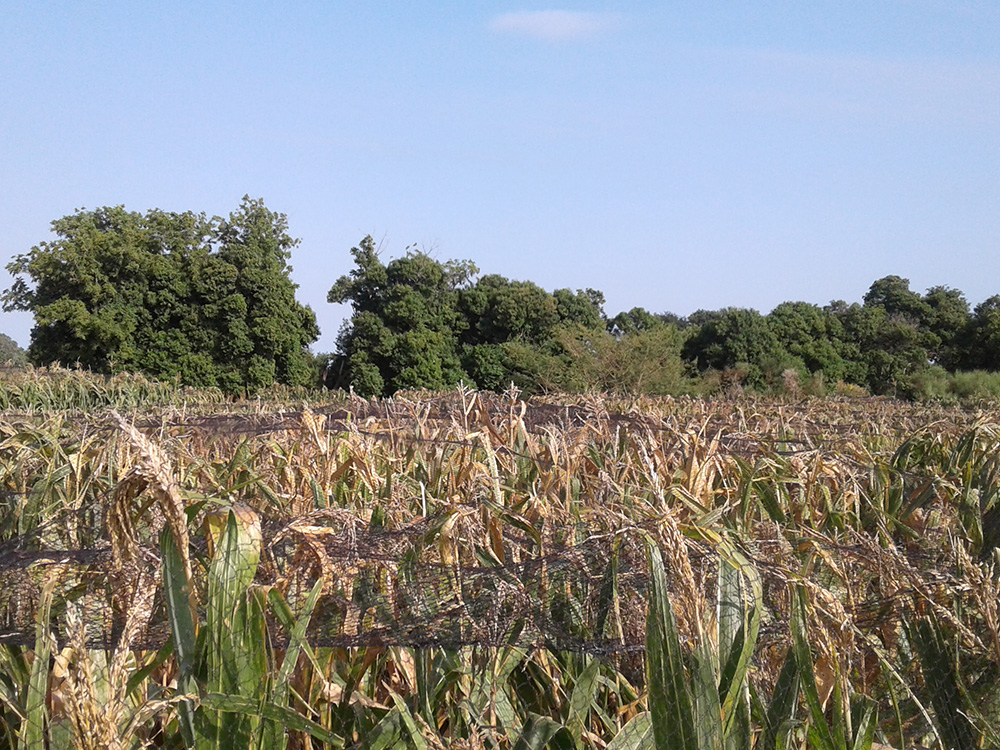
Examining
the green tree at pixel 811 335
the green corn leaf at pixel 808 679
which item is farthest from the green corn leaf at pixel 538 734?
the green tree at pixel 811 335

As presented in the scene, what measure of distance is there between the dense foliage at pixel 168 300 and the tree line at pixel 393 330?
0.06 metres

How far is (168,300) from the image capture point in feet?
Result: 92.8

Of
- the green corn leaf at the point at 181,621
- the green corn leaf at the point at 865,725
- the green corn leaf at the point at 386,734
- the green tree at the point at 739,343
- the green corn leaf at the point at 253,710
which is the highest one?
the green tree at the point at 739,343

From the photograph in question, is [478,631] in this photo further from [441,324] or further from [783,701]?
[441,324]

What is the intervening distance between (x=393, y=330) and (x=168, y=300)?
782 cm

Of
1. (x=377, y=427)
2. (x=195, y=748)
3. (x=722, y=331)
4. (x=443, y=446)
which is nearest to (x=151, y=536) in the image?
(x=195, y=748)

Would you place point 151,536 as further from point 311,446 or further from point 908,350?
point 908,350

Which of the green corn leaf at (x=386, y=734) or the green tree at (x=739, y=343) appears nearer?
the green corn leaf at (x=386, y=734)

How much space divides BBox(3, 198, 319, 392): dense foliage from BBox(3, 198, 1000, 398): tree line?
57 millimetres

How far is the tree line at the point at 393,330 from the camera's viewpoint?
1022 inches

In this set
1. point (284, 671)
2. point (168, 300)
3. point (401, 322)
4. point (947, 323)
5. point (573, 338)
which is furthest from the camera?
point (947, 323)

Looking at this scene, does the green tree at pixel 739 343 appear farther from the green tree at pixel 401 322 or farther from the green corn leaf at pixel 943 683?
the green corn leaf at pixel 943 683

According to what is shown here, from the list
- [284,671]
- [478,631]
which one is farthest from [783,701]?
[284,671]

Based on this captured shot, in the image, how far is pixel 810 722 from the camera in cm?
150
